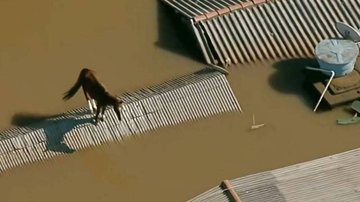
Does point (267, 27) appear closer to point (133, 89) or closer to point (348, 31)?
point (348, 31)

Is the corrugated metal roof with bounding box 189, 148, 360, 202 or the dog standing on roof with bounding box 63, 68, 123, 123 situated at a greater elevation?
the dog standing on roof with bounding box 63, 68, 123, 123

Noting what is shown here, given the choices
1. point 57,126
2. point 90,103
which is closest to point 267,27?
point 90,103

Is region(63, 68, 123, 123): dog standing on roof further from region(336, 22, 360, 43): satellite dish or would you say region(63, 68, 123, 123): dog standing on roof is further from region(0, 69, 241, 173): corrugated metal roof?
region(336, 22, 360, 43): satellite dish

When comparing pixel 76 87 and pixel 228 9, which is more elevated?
pixel 228 9

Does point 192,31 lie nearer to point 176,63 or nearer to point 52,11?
point 176,63

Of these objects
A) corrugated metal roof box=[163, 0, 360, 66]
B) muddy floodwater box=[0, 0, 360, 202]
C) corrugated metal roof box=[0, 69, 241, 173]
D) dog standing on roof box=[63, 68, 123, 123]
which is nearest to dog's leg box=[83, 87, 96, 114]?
dog standing on roof box=[63, 68, 123, 123]

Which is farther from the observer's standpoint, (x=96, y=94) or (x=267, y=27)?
(x=267, y=27)
